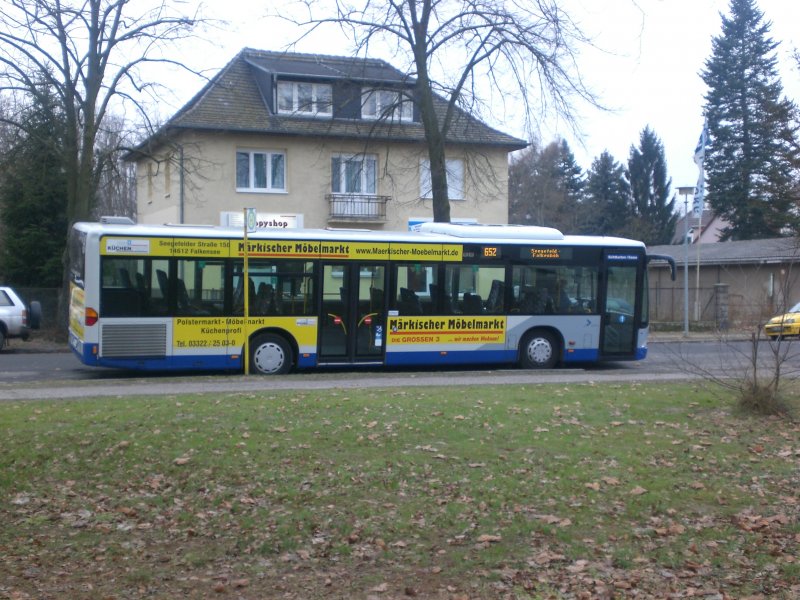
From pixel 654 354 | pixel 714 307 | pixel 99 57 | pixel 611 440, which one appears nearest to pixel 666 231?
pixel 714 307

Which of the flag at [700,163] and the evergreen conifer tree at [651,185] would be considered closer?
the flag at [700,163]

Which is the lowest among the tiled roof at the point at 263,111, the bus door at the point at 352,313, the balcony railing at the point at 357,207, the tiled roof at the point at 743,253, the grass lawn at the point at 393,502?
the grass lawn at the point at 393,502

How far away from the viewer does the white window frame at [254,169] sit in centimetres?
3412

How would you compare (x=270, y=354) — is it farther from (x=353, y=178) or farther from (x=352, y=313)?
(x=353, y=178)

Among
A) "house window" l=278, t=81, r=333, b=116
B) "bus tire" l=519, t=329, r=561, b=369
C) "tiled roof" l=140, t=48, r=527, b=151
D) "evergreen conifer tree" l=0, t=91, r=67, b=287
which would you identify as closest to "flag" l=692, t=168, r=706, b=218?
"tiled roof" l=140, t=48, r=527, b=151

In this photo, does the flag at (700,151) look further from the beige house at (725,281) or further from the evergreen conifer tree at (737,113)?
the evergreen conifer tree at (737,113)

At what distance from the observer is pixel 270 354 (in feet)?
57.6

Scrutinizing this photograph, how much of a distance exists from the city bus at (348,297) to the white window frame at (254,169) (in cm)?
1585

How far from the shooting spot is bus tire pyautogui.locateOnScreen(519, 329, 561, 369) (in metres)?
19.1

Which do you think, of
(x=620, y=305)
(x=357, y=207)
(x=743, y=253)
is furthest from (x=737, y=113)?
(x=620, y=305)

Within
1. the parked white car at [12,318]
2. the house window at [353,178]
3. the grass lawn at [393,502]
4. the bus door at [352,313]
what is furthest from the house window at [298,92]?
the grass lawn at [393,502]

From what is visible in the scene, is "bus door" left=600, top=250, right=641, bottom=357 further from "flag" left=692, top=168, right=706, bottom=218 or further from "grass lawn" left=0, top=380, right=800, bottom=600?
"flag" left=692, top=168, right=706, bottom=218

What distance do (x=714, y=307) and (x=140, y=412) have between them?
1226 inches

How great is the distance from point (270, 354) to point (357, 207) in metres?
18.4
